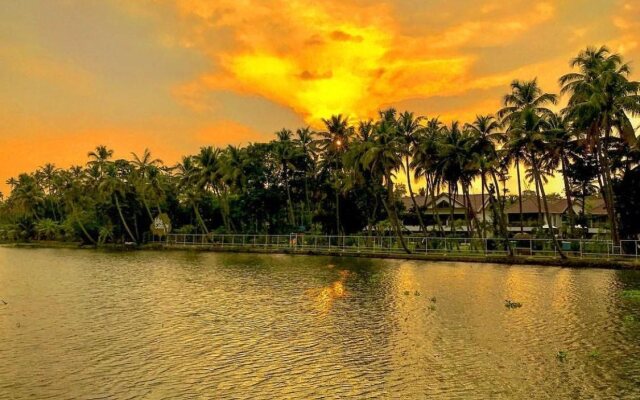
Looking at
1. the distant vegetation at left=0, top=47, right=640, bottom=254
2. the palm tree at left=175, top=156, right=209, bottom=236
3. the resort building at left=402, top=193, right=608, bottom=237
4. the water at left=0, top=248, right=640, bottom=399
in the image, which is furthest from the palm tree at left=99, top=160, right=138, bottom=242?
the water at left=0, top=248, right=640, bottom=399

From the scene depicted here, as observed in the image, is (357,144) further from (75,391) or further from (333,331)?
(75,391)

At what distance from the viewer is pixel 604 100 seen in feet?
120

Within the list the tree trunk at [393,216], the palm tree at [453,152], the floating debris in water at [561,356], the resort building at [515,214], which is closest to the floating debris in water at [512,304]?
the floating debris in water at [561,356]

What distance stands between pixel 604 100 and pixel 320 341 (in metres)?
33.4

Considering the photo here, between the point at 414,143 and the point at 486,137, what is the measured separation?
27.6ft

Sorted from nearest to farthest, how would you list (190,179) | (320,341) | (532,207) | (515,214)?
(320,341) → (190,179) → (532,207) → (515,214)

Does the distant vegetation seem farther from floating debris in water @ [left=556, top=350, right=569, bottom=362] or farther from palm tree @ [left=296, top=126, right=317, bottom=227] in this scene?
floating debris in water @ [left=556, top=350, right=569, bottom=362]

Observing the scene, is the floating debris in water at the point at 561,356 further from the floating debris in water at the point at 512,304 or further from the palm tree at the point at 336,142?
the palm tree at the point at 336,142

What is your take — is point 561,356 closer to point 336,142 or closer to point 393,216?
point 393,216

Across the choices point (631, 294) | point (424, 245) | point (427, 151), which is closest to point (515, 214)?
point (427, 151)

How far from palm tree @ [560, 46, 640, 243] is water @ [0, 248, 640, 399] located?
53.7ft

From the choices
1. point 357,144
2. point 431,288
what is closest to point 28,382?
point 431,288

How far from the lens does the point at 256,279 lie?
94.7ft

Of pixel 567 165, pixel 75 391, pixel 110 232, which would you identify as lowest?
pixel 75 391
